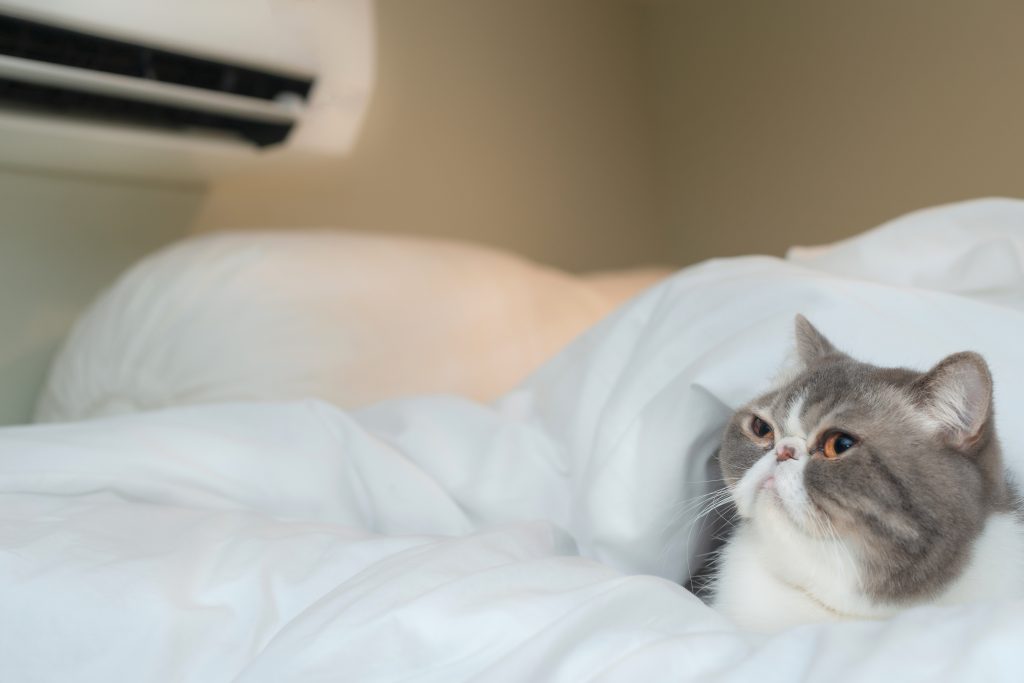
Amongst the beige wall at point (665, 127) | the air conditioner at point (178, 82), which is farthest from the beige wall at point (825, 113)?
the air conditioner at point (178, 82)

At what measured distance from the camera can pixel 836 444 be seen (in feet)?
2.18

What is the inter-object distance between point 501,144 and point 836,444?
6.16 feet

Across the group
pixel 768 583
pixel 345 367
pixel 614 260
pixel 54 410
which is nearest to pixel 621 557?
pixel 768 583

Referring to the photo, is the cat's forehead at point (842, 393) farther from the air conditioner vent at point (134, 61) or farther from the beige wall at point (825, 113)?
the beige wall at point (825, 113)

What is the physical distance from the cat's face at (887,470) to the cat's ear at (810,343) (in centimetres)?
4

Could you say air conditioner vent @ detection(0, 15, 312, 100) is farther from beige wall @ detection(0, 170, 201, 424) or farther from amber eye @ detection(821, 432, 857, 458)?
amber eye @ detection(821, 432, 857, 458)

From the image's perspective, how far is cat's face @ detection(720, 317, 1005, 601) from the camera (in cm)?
60

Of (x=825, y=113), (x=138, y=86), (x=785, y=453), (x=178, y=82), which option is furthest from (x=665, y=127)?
(x=785, y=453)

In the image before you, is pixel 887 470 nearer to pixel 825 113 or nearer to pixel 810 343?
pixel 810 343

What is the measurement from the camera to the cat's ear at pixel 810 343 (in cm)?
75

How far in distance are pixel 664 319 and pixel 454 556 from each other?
0.42m

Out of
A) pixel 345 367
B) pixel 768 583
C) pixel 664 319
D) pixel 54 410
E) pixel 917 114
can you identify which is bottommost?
pixel 54 410

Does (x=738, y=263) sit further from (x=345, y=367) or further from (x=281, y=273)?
(x=281, y=273)

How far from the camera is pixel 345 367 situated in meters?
1.43
